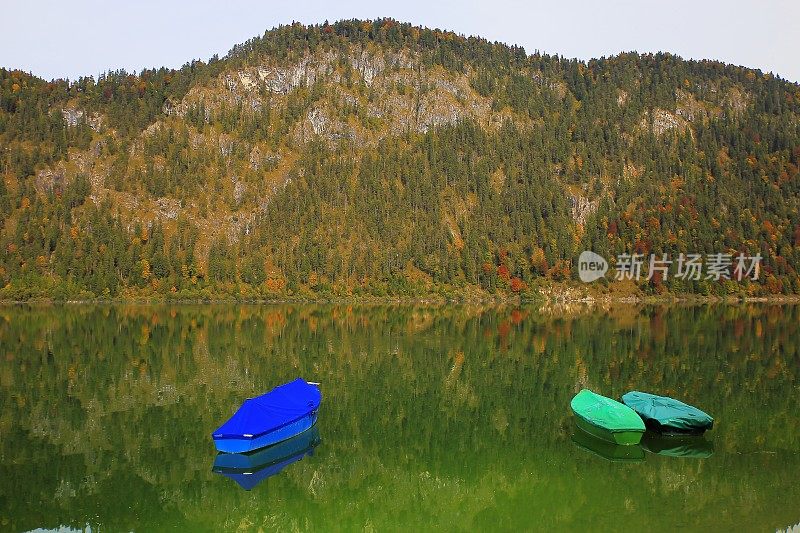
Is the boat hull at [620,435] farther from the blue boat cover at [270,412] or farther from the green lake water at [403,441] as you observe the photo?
the blue boat cover at [270,412]

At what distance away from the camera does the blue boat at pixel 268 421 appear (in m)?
29.7

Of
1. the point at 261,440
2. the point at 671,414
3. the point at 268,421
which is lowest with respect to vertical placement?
the point at 261,440

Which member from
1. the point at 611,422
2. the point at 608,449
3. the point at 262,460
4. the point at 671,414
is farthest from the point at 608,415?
the point at 262,460

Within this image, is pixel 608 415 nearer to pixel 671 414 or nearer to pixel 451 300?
pixel 671 414

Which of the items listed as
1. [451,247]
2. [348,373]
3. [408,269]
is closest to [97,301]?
[408,269]

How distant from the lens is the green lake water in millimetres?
23875

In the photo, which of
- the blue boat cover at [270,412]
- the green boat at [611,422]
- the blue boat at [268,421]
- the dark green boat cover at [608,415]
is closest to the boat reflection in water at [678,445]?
the green boat at [611,422]

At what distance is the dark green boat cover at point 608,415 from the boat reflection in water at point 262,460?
13.4 meters

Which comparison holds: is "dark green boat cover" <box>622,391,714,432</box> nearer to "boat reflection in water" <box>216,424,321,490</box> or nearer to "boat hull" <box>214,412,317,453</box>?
"boat reflection in water" <box>216,424,321,490</box>

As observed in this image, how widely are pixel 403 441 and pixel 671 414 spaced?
1329 cm

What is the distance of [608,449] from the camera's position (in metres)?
31.9

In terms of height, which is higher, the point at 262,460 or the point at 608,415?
the point at 608,415

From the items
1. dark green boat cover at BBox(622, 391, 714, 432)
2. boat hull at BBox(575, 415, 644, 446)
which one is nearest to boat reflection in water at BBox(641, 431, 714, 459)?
dark green boat cover at BBox(622, 391, 714, 432)

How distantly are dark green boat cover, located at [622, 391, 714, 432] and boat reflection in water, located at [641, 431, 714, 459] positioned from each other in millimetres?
575
